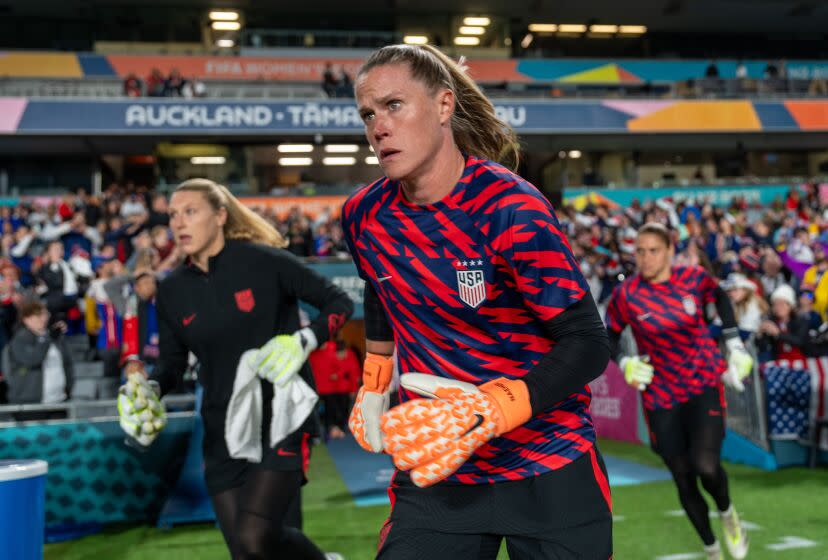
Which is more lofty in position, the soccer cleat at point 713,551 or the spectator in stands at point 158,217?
the spectator in stands at point 158,217

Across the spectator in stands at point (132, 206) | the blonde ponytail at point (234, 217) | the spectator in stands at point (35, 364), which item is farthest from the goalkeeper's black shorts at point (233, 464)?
the spectator in stands at point (132, 206)

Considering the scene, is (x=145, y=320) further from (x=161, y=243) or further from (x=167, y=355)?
(x=167, y=355)

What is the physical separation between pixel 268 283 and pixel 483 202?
6.69ft

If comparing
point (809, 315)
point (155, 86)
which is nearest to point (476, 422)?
point (809, 315)

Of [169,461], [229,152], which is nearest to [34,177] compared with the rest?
[229,152]

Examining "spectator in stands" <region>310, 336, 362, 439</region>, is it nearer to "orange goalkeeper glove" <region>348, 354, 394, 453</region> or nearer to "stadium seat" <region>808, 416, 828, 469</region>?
"stadium seat" <region>808, 416, 828, 469</region>

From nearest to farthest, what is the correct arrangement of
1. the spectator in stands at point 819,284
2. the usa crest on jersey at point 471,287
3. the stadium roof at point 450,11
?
the usa crest on jersey at point 471,287 < the spectator in stands at point 819,284 < the stadium roof at point 450,11

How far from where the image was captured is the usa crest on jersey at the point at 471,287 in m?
2.23

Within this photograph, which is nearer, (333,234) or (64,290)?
(64,290)

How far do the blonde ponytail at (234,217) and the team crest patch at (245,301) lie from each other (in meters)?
0.34

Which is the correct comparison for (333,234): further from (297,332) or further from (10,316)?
(297,332)

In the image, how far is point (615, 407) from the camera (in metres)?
13.2

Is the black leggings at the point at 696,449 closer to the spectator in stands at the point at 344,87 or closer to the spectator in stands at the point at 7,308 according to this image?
the spectator in stands at the point at 7,308

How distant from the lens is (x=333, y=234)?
54.2ft
